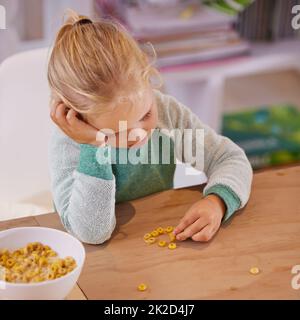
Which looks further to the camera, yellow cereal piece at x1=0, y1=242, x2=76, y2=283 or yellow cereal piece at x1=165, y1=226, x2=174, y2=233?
yellow cereal piece at x1=165, y1=226, x2=174, y2=233

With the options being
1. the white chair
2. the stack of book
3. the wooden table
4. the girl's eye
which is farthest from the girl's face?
the stack of book

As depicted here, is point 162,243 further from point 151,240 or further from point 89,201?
point 89,201

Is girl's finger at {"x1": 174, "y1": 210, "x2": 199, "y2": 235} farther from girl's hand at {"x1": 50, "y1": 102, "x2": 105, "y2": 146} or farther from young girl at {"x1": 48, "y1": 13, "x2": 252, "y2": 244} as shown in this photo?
girl's hand at {"x1": 50, "y1": 102, "x2": 105, "y2": 146}

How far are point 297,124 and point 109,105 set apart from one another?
2037 mm

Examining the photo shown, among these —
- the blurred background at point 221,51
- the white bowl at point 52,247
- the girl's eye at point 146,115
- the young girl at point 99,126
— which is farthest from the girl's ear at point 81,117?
the blurred background at point 221,51

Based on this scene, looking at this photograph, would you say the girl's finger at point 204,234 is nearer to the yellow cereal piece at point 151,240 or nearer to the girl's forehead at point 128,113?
the yellow cereal piece at point 151,240

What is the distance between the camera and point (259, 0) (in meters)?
2.79

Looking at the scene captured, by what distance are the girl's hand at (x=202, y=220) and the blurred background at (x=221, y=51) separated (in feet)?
1.84

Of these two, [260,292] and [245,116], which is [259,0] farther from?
[260,292]

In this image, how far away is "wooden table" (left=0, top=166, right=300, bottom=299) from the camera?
39.7 inches

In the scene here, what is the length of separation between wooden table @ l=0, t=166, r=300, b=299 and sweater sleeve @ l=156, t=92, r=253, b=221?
0.05 m

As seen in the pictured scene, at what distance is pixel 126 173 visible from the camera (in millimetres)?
1382

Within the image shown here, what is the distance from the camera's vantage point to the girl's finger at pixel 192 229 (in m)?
1.14

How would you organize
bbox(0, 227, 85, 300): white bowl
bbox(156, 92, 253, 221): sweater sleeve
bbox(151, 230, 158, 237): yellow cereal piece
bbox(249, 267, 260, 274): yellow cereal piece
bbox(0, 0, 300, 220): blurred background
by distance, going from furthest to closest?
1. bbox(0, 0, 300, 220): blurred background
2. bbox(156, 92, 253, 221): sweater sleeve
3. bbox(151, 230, 158, 237): yellow cereal piece
4. bbox(249, 267, 260, 274): yellow cereal piece
5. bbox(0, 227, 85, 300): white bowl
